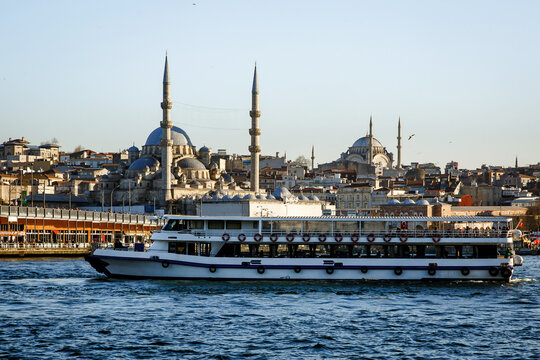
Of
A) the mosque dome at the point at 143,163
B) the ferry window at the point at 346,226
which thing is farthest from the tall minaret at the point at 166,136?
the ferry window at the point at 346,226

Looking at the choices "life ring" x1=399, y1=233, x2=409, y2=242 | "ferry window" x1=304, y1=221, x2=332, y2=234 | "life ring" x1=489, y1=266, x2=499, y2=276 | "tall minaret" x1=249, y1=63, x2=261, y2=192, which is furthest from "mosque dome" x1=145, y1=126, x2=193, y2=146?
"life ring" x1=489, y1=266, x2=499, y2=276

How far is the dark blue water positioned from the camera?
20281 mm

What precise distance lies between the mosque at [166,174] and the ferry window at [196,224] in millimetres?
42861

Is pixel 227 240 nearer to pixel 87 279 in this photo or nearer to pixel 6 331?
pixel 87 279

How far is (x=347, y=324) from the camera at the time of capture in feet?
77.4

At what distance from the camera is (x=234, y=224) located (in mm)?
32938

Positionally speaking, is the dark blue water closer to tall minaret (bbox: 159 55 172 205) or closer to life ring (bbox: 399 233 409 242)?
life ring (bbox: 399 233 409 242)

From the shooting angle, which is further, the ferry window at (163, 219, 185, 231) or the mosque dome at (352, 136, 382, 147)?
the mosque dome at (352, 136, 382, 147)

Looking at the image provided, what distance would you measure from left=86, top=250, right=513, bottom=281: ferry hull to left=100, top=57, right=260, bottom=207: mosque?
145 feet

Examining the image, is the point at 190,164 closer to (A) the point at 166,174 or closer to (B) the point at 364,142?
(A) the point at 166,174

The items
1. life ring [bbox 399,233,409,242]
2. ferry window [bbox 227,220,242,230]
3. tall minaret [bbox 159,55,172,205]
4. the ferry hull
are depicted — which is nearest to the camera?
the ferry hull

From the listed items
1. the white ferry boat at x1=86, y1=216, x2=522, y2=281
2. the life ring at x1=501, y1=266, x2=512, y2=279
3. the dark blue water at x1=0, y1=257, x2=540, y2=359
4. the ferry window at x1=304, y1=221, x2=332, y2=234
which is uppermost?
the ferry window at x1=304, y1=221, x2=332, y2=234

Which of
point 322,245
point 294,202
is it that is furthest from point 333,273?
point 294,202

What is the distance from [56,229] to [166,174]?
26.1 metres
